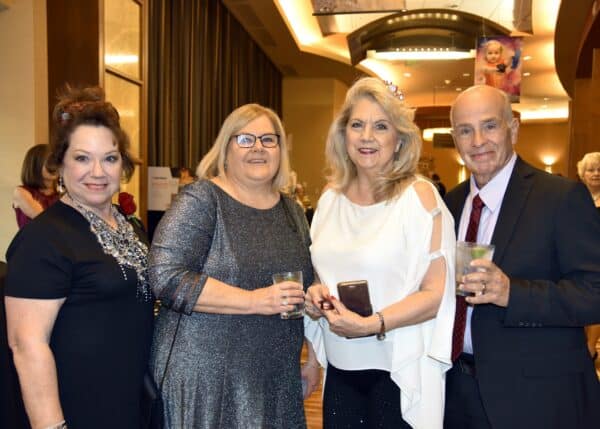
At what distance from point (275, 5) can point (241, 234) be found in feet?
23.9

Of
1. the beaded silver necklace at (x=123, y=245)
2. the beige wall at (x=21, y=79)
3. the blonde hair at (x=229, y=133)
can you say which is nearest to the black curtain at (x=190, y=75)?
the beige wall at (x=21, y=79)

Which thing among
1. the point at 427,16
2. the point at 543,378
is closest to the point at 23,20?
the point at 543,378

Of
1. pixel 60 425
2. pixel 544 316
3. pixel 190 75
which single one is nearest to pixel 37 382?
pixel 60 425

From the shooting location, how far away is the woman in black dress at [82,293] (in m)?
1.57

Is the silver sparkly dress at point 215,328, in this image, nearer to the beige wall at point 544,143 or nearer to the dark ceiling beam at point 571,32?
the dark ceiling beam at point 571,32

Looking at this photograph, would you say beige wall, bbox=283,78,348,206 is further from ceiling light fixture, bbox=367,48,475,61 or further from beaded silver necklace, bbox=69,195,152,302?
beaded silver necklace, bbox=69,195,152,302

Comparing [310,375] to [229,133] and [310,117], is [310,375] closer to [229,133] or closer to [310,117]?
[229,133]

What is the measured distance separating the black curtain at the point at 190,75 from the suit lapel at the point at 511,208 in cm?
504

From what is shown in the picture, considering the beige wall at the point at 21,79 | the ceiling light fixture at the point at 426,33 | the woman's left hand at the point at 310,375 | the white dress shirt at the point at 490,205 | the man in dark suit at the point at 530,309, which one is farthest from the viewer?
the ceiling light fixture at the point at 426,33

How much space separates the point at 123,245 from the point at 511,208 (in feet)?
4.36

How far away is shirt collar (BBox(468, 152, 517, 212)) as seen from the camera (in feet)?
6.32

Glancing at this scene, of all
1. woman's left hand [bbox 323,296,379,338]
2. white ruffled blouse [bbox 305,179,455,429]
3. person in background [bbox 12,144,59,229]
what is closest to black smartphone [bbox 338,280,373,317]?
woman's left hand [bbox 323,296,379,338]

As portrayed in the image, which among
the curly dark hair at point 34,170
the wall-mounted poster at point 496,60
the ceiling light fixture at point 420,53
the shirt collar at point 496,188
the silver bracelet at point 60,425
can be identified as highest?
the ceiling light fixture at point 420,53

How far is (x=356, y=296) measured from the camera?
175 centimetres
